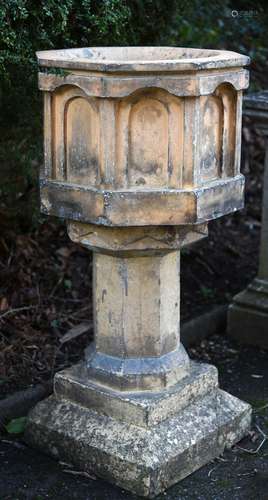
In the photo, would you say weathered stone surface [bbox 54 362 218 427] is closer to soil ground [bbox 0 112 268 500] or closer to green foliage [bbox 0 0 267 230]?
soil ground [bbox 0 112 268 500]

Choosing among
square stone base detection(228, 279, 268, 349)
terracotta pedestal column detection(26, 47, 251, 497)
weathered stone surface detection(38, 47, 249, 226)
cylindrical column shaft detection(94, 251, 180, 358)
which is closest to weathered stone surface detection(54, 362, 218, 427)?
terracotta pedestal column detection(26, 47, 251, 497)

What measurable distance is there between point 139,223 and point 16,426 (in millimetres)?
1280

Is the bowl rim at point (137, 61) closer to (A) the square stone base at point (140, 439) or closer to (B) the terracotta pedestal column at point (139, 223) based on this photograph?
(B) the terracotta pedestal column at point (139, 223)

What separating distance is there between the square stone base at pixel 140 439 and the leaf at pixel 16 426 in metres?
0.10

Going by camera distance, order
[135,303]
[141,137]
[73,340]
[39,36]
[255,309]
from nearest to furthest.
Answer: [141,137]
[135,303]
[39,36]
[73,340]
[255,309]

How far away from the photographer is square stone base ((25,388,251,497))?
11.1 feet

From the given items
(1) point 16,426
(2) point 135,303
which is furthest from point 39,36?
(1) point 16,426

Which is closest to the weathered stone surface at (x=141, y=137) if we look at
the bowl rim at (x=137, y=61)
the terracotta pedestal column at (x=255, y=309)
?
the bowl rim at (x=137, y=61)

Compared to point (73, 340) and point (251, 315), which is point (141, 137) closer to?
point (73, 340)

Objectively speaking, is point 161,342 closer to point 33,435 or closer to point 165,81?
point 33,435

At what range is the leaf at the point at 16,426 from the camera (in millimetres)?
3852

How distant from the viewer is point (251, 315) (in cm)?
497

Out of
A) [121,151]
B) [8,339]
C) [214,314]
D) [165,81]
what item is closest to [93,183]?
[121,151]

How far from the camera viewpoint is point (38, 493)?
11.2 feet
